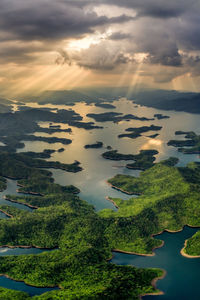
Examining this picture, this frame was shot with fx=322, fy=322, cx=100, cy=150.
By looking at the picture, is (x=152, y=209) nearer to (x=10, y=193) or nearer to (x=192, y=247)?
(x=192, y=247)

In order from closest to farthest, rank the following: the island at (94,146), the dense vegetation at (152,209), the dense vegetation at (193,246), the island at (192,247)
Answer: the island at (192,247) < the dense vegetation at (193,246) < the dense vegetation at (152,209) < the island at (94,146)

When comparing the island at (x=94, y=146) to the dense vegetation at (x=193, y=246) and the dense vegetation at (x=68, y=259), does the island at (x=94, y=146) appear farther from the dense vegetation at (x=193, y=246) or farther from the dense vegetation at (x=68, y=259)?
the dense vegetation at (x=193, y=246)

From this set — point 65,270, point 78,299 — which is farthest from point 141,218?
point 78,299

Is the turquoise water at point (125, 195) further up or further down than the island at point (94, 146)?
further down

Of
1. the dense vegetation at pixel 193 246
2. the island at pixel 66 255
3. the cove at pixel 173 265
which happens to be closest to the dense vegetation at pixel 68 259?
the island at pixel 66 255

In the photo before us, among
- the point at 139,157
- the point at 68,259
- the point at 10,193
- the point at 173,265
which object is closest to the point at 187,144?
the point at 139,157

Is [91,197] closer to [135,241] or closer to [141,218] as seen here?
[141,218]

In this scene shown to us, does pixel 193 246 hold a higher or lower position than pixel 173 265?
higher

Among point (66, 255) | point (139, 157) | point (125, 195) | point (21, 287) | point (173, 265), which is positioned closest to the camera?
point (21, 287)

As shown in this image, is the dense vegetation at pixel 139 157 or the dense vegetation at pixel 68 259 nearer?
the dense vegetation at pixel 68 259
